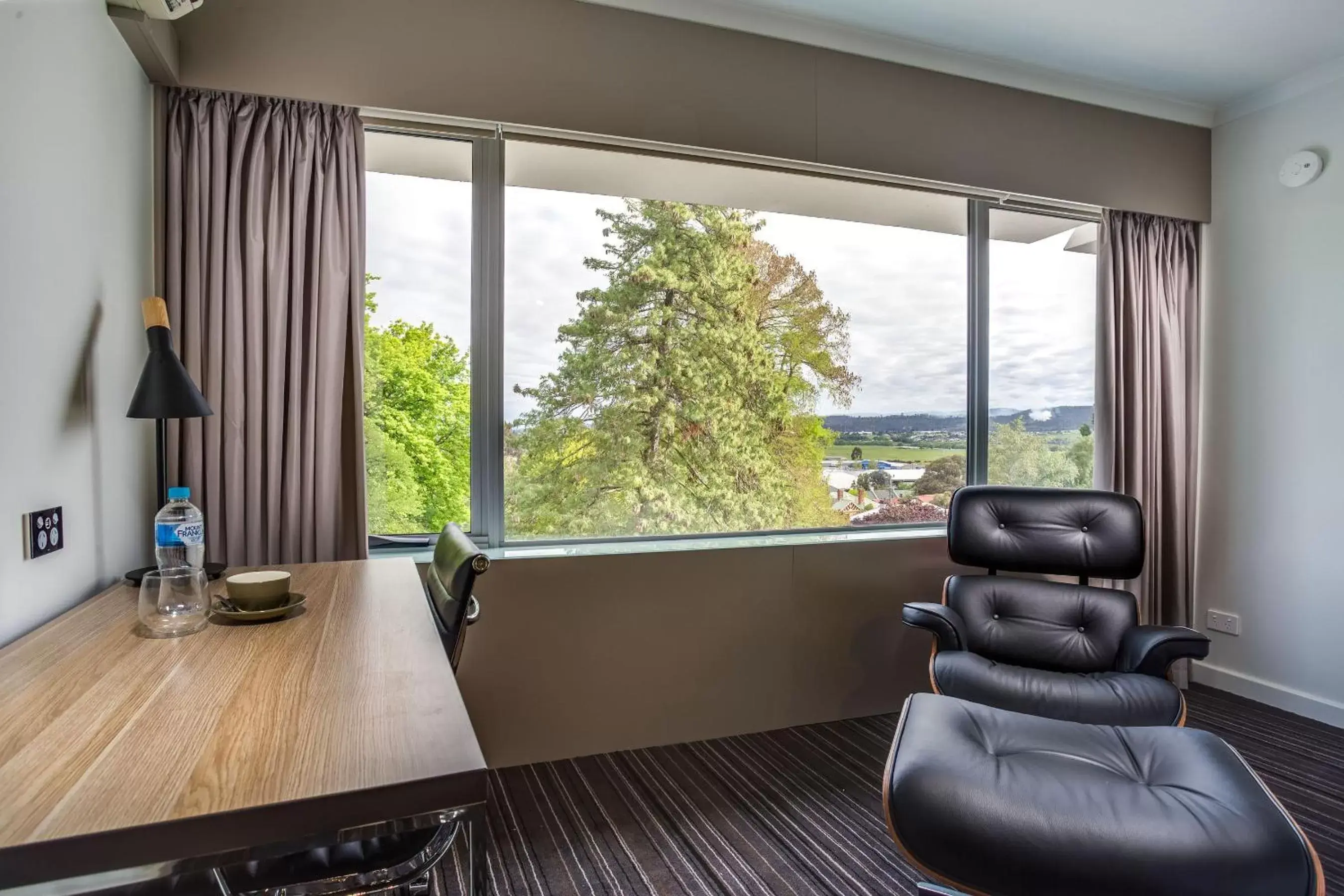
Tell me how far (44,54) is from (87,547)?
3.60 ft

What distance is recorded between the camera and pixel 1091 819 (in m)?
1.39

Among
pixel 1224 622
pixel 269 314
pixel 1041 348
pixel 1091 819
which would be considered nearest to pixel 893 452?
pixel 1041 348

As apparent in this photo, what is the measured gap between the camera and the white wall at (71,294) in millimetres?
1412

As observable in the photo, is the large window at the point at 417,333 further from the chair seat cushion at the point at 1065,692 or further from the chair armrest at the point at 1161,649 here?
A: the chair armrest at the point at 1161,649

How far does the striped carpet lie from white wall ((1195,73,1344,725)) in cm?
44

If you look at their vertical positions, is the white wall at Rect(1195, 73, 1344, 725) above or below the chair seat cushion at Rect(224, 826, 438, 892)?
above

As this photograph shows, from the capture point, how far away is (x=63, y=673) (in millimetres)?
1180

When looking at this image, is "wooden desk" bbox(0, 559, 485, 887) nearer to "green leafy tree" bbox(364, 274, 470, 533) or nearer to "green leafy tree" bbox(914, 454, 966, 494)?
"green leafy tree" bbox(364, 274, 470, 533)

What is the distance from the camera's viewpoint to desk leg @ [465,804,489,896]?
0.90 meters

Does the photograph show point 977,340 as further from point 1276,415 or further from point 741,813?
point 741,813

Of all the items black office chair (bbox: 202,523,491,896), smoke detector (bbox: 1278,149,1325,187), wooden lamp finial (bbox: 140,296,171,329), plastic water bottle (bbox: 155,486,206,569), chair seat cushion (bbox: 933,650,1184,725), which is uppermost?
smoke detector (bbox: 1278,149,1325,187)

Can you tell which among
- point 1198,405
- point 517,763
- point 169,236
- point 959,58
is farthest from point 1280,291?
point 169,236

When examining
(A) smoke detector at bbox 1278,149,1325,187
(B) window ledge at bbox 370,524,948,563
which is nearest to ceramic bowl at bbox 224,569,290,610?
(B) window ledge at bbox 370,524,948,563

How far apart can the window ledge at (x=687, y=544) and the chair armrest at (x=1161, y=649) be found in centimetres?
89
